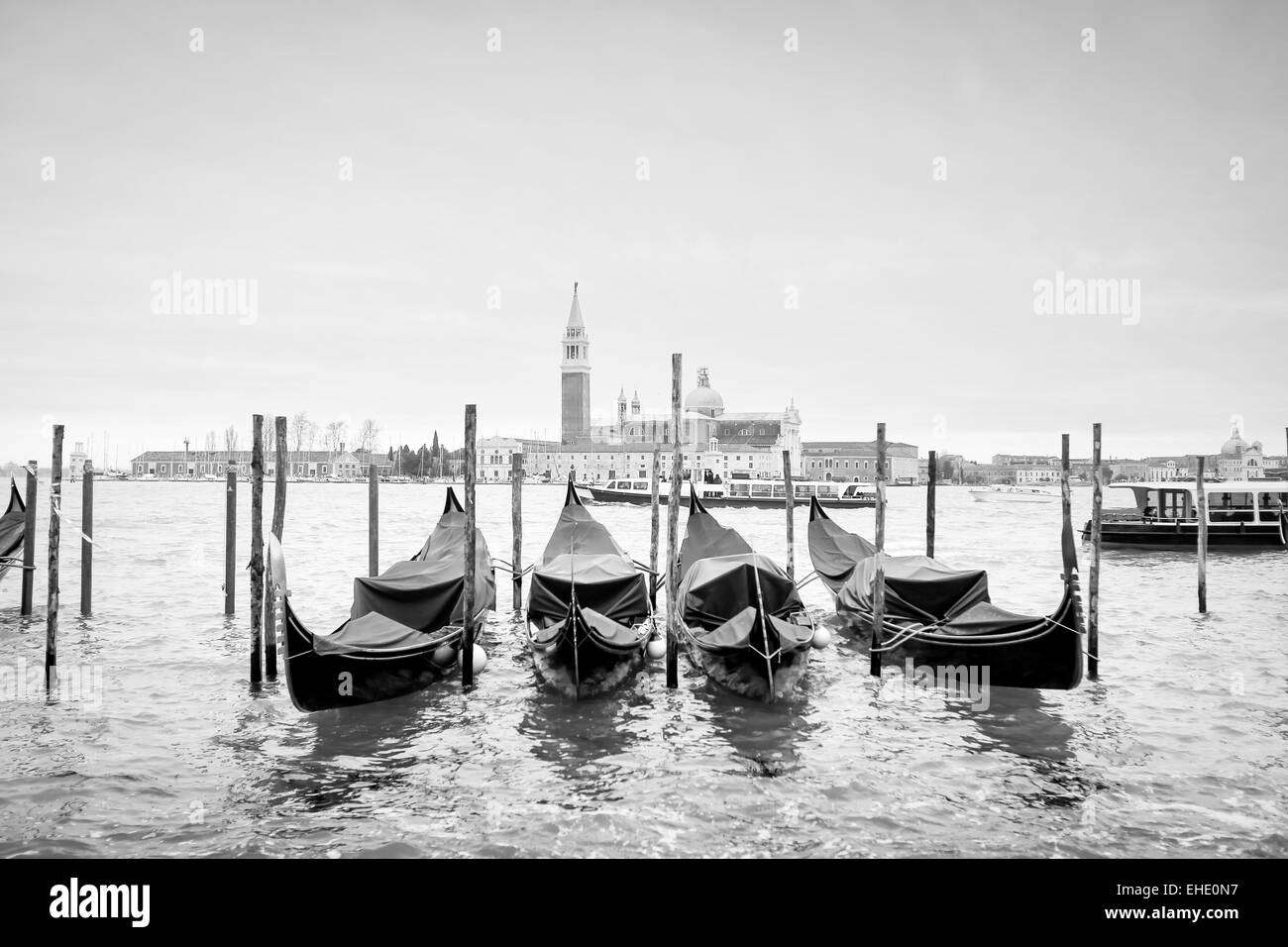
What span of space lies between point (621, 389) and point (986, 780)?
4047 inches

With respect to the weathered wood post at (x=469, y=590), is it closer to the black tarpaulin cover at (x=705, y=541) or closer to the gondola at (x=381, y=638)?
the gondola at (x=381, y=638)

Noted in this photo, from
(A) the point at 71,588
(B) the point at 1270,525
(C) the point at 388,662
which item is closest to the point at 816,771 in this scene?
(C) the point at 388,662

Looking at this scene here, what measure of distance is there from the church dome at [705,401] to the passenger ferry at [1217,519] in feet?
236

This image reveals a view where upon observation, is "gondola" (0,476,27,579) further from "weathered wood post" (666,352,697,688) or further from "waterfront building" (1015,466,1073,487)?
"waterfront building" (1015,466,1073,487)

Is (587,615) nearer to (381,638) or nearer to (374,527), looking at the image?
(381,638)

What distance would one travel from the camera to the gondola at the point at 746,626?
7285 millimetres

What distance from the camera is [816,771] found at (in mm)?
5801

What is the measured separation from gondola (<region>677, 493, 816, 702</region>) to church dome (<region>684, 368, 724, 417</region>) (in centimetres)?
8406

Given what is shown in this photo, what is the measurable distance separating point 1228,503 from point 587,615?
2015cm

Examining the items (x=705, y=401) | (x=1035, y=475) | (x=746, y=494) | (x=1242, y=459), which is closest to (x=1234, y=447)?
(x=1242, y=459)

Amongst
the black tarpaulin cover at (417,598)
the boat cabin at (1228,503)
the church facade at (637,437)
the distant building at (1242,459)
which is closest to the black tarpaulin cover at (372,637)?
the black tarpaulin cover at (417,598)

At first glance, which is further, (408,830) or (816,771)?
(816,771)

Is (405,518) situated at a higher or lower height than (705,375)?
lower
